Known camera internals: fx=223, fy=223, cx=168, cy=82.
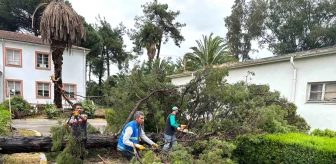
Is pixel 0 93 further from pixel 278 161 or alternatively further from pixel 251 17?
pixel 251 17

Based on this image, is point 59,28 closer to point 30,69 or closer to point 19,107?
point 19,107

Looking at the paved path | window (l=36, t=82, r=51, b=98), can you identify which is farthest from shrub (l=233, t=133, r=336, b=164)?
window (l=36, t=82, r=51, b=98)

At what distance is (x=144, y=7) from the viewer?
89.2 feet

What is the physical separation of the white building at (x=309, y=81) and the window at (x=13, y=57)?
1855 centimetres

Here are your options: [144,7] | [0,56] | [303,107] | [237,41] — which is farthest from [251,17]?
[0,56]

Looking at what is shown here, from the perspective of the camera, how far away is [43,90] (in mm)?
19547

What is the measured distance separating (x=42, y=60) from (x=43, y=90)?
2645 millimetres

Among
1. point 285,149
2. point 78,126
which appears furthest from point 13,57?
point 285,149

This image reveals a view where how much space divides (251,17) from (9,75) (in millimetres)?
26494

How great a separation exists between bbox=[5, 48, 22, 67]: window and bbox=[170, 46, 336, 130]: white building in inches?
730

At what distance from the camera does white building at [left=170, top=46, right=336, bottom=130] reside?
7.89 m

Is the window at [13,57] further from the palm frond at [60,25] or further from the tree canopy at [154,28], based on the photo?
the tree canopy at [154,28]

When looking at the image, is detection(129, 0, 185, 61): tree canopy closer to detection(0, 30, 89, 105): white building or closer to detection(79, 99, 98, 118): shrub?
detection(0, 30, 89, 105): white building

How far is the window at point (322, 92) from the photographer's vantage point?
7.98m
